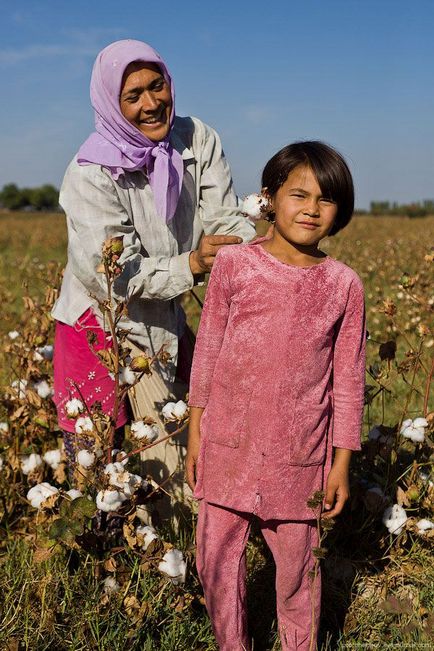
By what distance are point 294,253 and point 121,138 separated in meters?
0.73

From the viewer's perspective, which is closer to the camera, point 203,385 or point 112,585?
point 203,385

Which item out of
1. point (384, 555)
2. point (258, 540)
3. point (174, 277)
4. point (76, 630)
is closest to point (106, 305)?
point (174, 277)

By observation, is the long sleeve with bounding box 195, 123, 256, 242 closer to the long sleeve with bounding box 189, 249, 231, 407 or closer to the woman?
the woman

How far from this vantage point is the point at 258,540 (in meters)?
2.44

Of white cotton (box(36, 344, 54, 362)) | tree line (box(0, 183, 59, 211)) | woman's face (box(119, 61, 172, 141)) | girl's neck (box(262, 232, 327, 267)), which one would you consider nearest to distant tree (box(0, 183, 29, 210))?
tree line (box(0, 183, 59, 211))

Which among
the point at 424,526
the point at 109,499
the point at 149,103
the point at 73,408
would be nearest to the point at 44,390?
the point at 73,408

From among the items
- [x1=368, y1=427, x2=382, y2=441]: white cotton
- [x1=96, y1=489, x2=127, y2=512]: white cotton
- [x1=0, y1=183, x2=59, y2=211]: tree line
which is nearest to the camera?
[x1=96, y1=489, x2=127, y2=512]: white cotton

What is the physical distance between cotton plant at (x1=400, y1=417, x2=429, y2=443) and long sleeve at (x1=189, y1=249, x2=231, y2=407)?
2.52 ft

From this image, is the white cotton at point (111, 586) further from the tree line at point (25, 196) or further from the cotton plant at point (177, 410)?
the tree line at point (25, 196)

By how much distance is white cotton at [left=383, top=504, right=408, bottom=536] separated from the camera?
2.24 m

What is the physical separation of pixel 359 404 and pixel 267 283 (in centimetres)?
35

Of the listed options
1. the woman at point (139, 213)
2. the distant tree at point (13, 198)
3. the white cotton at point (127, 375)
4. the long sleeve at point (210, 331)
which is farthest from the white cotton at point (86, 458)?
the distant tree at point (13, 198)

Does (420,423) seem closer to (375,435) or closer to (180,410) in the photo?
(375,435)

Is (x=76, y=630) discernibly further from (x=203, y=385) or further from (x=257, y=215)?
(x=257, y=215)
